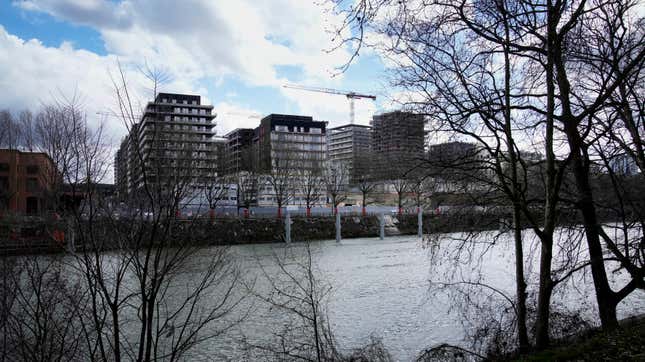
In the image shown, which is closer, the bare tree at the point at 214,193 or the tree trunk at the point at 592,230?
the bare tree at the point at 214,193

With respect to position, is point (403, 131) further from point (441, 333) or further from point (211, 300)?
point (211, 300)

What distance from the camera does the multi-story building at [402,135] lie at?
7.21m

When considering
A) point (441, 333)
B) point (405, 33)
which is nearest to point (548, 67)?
point (405, 33)

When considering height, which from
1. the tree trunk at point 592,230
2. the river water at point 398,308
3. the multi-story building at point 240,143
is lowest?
the river water at point 398,308

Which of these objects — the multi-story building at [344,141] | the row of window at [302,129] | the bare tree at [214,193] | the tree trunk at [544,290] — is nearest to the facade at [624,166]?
the tree trunk at [544,290]

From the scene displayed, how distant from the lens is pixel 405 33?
18.9ft

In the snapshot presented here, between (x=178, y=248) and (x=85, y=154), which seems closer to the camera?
(x=85, y=154)

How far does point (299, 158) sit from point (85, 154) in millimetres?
59053

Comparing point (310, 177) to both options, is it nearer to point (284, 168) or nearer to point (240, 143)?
point (284, 168)

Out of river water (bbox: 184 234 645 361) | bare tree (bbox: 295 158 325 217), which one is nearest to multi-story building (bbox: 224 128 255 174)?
bare tree (bbox: 295 158 325 217)

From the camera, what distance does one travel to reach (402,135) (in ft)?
24.2

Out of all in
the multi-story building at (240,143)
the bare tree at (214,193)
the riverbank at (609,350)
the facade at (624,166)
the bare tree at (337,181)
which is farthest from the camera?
the multi-story building at (240,143)

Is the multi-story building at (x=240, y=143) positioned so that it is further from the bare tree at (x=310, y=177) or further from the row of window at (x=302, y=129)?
the row of window at (x=302, y=129)

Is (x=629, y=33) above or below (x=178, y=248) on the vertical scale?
above
